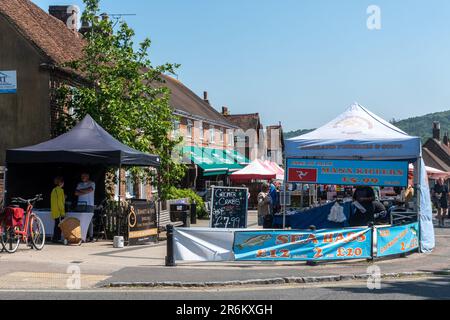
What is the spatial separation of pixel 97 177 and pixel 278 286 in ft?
34.4

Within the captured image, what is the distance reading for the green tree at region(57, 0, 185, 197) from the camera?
1917 cm

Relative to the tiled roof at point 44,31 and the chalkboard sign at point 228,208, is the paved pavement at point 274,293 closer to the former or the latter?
the chalkboard sign at point 228,208

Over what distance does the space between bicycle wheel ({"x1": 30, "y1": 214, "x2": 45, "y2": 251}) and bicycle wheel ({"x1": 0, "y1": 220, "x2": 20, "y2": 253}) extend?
38cm

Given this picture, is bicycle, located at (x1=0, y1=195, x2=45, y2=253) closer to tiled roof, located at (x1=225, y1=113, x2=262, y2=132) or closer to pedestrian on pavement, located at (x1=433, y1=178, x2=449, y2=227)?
pedestrian on pavement, located at (x1=433, y1=178, x2=449, y2=227)

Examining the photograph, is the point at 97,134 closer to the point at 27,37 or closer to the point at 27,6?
the point at 27,37

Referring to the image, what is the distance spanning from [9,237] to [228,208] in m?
5.71

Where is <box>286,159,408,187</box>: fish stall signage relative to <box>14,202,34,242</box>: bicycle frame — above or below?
above

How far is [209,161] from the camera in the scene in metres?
37.0

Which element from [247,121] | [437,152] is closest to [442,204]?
[247,121]

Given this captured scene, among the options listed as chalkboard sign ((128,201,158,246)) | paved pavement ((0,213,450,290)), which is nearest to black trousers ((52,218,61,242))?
paved pavement ((0,213,450,290))

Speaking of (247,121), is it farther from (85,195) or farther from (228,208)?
(85,195)

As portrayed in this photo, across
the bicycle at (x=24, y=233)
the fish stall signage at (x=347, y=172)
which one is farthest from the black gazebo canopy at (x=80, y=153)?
the fish stall signage at (x=347, y=172)

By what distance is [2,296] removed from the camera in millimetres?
8977

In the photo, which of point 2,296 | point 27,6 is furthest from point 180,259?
point 27,6
